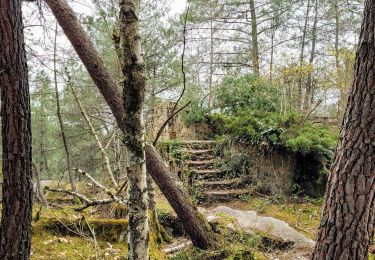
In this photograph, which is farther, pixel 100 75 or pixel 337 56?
pixel 337 56

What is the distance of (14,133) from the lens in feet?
8.34

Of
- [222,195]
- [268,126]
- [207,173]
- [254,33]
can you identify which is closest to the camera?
[222,195]

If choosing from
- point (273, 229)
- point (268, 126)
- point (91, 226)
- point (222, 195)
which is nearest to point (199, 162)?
point (222, 195)

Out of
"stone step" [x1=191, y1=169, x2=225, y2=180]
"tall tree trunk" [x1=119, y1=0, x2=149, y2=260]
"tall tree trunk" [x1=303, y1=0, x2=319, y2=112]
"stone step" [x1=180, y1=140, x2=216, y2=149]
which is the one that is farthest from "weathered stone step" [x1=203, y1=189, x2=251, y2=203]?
"tall tree trunk" [x1=119, y1=0, x2=149, y2=260]

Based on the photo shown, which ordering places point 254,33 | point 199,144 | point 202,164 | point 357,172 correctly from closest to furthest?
point 357,172, point 202,164, point 199,144, point 254,33

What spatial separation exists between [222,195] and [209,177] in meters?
0.64

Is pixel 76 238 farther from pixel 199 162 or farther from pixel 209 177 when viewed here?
pixel 199 162

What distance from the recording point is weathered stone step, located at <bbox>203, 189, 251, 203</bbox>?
6.85 m

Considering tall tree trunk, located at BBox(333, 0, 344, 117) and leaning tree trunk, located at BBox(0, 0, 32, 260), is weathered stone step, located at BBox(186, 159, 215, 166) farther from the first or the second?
leaning tree trunk, located at BBox(0, 0, 32, 260)

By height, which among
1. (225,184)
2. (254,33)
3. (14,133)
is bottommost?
(225,184)

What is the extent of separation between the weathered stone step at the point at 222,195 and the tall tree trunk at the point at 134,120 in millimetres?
5222

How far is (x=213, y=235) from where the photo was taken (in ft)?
12.6

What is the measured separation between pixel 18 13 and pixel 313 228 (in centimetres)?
493

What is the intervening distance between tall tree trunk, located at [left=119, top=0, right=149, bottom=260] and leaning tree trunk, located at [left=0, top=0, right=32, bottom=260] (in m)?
1.31
